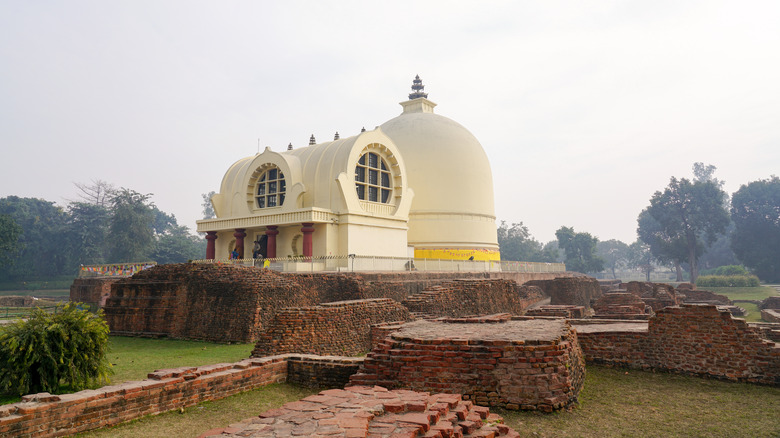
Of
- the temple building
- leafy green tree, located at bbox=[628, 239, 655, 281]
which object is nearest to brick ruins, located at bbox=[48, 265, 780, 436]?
the temple building

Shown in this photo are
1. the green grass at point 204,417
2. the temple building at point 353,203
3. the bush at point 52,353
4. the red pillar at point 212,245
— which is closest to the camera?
the green grass at point 204,417

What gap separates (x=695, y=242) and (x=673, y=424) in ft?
174

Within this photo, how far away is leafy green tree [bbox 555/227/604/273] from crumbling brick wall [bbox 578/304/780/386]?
168 feet

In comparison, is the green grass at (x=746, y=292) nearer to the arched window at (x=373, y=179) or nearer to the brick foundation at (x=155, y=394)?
the arched window at (x=373, y=179)

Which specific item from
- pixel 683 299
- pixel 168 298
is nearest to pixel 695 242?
pixel 683 299

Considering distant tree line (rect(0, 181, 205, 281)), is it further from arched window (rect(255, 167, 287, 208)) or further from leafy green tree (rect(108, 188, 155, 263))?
arched window (rect(255, 167, 287, 208))

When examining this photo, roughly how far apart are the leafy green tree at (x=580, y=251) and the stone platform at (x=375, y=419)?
181ft

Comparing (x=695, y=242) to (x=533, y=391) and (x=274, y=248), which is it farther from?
(x=533, y=391)

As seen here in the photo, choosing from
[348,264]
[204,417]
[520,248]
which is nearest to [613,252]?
[520,248]

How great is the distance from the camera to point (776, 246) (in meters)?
47.1

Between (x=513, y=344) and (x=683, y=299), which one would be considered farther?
(x=683, y=299)

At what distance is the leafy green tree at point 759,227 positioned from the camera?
46.4 meters

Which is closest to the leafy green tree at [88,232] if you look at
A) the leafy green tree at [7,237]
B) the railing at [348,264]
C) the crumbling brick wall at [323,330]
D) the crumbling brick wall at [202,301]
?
the leafy green tree at [7,237]

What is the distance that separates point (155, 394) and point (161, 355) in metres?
4.06
